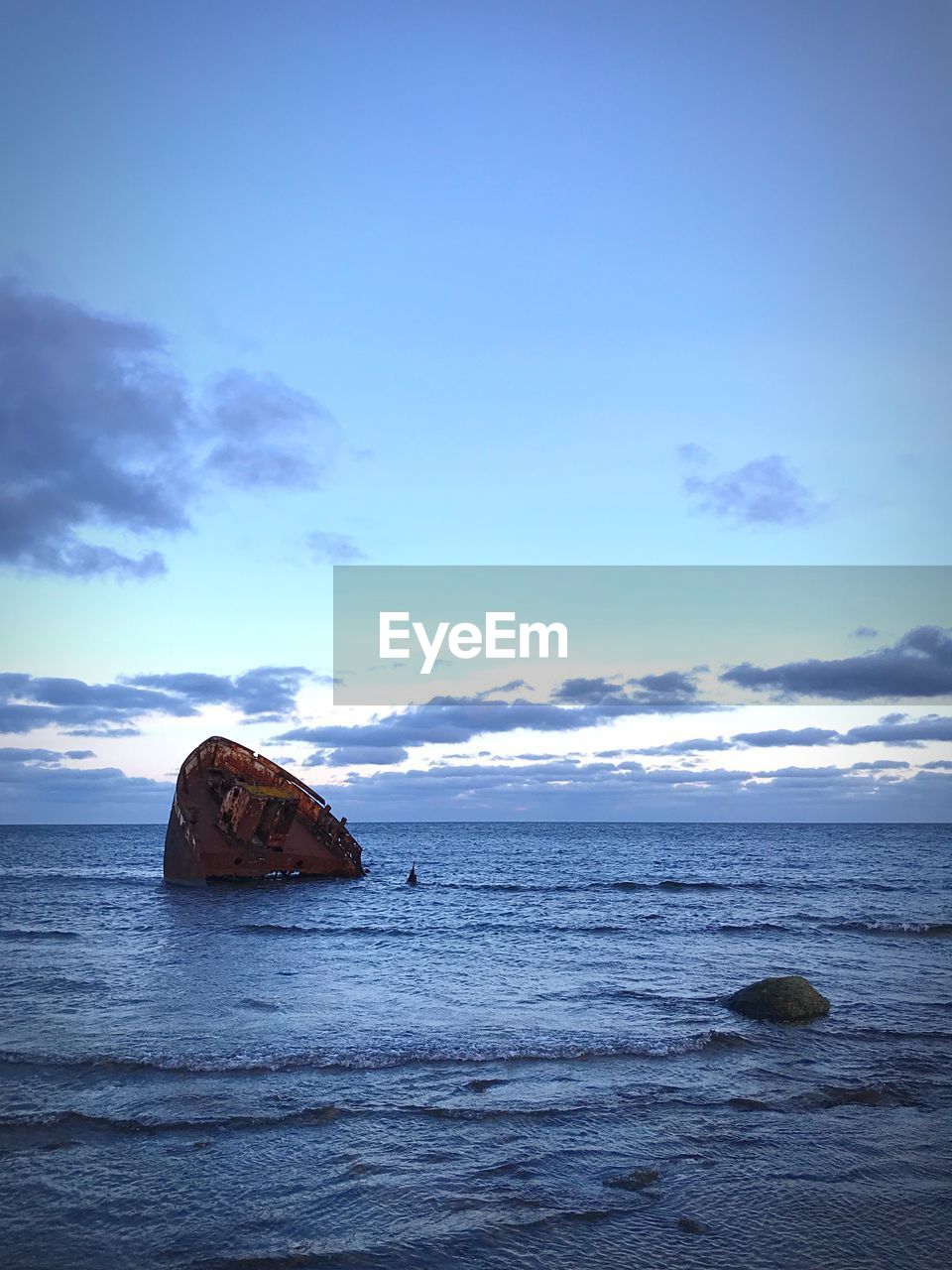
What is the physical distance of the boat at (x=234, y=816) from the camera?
135 ft

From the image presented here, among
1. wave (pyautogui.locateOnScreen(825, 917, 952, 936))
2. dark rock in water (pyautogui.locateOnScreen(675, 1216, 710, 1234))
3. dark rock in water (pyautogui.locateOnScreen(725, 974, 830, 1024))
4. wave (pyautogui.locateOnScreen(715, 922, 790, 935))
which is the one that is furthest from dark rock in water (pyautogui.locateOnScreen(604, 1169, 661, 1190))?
wave (pyautogui.locateOnScreen(825, 917, 952, 936))

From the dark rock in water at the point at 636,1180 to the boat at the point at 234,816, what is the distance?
3337 centimetres

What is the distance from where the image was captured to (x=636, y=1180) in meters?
9.43

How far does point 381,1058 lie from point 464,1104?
2.67 m

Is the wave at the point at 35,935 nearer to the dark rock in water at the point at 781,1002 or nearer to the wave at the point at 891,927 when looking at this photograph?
the dark rock in water at the point at 781,1002

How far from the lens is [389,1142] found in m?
10.6

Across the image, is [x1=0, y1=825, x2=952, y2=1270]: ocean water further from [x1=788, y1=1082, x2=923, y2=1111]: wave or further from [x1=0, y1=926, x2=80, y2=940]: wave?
[x1=0, y1=926, x2=80, y2=940]: wave

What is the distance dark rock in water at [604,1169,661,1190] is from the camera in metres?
9.28

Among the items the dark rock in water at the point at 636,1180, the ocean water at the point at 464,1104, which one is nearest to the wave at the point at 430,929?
the ocean water at the point at 464,1104

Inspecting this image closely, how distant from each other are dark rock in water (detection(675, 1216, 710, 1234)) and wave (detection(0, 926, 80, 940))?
2590cm

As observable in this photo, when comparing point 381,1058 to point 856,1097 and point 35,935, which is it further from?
point 35,935

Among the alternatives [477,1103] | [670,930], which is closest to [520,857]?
[670,930]

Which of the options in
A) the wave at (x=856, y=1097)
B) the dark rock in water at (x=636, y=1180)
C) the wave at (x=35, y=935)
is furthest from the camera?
the wave at (x=35, y=935)

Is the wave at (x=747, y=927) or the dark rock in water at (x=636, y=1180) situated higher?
the dark rock in water at (x=636, y=1180)
